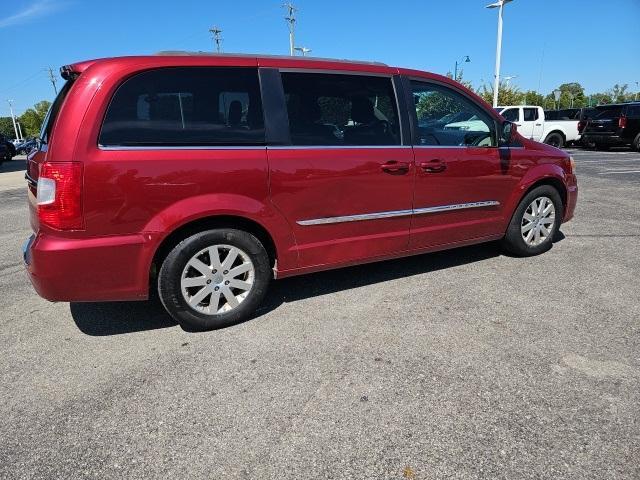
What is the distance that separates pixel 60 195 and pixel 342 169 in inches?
75.6

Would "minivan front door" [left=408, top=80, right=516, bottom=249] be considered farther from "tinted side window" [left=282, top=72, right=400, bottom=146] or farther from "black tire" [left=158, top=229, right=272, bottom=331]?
"black tire" [left=158, top=229, right=272, bottom=331]

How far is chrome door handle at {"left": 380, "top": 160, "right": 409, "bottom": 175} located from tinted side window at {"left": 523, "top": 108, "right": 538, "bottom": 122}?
50.8 feet

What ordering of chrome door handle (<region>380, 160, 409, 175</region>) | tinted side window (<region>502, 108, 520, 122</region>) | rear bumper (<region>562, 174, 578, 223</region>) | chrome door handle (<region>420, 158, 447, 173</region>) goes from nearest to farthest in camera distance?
chrome door handle (<region>380, 160, 409, 175</region>) → chrome door handle (<region>420, 158, 447, 173</region>) → rear bumper (<region>562, 174, 578, 223</region>) → tinted side window (<region>502, 108, 520, 122</region>)

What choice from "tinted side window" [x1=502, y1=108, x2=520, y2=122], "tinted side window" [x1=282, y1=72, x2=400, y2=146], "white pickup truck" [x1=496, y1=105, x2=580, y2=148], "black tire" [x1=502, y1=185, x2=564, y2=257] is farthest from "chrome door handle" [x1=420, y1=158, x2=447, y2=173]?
"tinted side window" [x1=502, y1=108, x2=520, y2=122]

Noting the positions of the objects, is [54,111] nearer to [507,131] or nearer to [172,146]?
[172,146]

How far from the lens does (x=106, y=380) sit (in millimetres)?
2744

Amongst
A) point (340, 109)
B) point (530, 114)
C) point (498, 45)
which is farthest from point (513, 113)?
point (340, 109)

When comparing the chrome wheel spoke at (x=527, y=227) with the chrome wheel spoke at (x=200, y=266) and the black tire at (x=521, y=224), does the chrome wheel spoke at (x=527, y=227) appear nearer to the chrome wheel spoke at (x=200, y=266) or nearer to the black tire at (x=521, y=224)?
the black tire at (x=521, y=224)

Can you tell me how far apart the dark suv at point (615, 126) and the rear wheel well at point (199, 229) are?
1863 cm

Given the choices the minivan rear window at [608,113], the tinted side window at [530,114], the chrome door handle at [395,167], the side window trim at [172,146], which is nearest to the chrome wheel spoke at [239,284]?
the side window trim at [172,146]

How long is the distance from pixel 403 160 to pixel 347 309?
4.30 ft

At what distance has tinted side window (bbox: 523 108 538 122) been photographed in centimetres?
1709

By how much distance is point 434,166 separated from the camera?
3.97 meters

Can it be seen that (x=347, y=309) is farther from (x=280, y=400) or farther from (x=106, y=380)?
(x=106, y=380)
